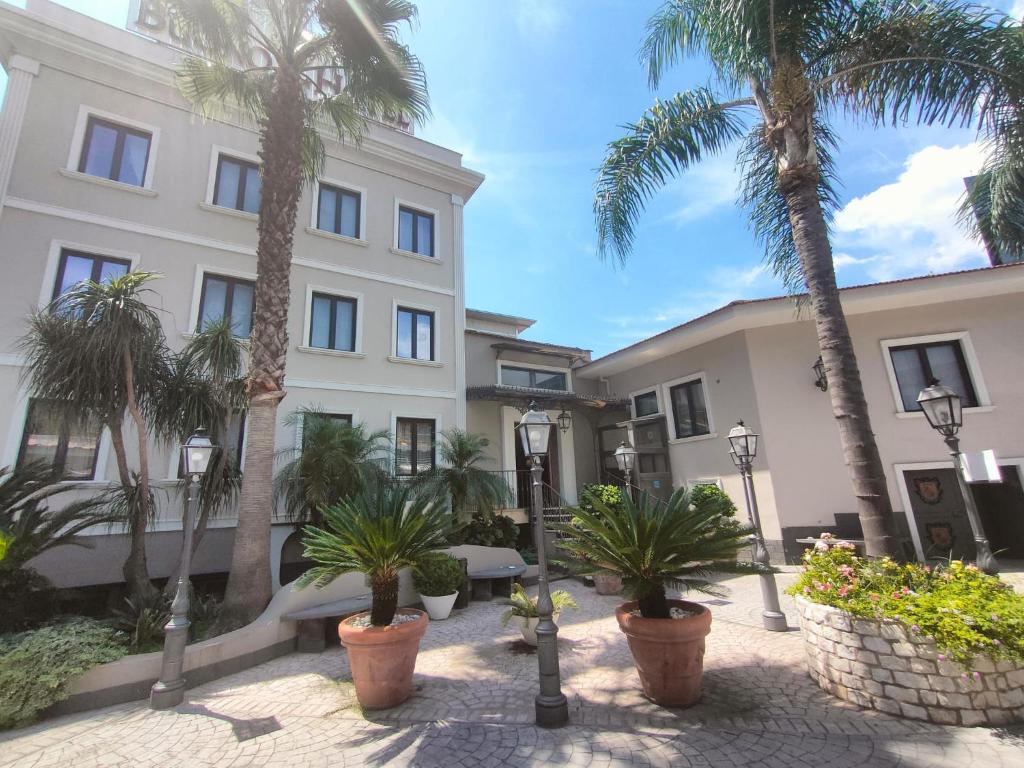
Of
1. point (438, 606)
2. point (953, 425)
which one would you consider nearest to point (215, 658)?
point (438, 606)

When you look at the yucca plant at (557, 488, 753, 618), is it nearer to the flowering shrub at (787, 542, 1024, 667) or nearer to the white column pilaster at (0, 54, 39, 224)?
the flowering shrub at (787, 542, 1024, 667)

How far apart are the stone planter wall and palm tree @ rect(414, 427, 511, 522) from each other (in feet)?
24.1

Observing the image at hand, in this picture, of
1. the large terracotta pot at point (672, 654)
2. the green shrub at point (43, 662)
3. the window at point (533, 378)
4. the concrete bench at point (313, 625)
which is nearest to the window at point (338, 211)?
the window at point (533, 378)

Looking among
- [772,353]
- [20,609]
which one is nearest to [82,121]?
[20,609]

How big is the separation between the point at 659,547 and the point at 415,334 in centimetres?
1028

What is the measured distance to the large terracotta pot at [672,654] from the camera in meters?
4.31

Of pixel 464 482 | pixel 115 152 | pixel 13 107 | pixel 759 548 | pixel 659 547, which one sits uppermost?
pixel 13 107

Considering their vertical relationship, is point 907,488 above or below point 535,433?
below

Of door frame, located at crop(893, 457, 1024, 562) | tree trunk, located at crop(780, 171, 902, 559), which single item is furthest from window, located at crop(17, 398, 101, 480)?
door frame, located at crop(893, 457, 1024, 562)

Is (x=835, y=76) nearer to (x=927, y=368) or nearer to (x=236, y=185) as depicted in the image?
(x=927, y=368)

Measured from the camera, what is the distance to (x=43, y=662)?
15.9 ft

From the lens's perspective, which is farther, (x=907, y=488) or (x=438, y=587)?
(x=907, y=488)

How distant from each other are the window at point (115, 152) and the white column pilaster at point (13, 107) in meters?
0.97

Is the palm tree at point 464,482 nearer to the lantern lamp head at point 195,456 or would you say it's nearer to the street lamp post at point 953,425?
the lantern lamp head at point 195,456
